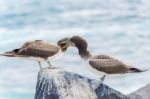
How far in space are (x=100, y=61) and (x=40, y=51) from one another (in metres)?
1.79

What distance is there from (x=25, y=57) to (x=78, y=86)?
1768mm

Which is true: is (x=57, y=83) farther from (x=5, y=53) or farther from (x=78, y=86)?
(x=5, y=53)

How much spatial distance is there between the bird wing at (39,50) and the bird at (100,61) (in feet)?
1.64

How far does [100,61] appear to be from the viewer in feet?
58.3

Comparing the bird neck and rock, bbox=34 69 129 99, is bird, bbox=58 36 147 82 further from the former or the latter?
rock, bbox=34 69 129 99

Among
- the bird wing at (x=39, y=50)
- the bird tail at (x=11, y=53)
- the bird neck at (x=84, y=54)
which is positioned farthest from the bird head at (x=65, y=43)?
the bird tail at (x=11, y=53)

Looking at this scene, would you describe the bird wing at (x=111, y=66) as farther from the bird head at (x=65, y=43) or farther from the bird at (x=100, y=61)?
the bird head at (x=65, y=43)

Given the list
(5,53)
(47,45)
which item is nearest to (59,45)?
(47,45)

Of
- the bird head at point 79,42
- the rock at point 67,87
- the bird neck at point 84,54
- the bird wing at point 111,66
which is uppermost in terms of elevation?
the bird head at point 79,42

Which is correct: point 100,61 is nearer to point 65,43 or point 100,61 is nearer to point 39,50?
point 65,43

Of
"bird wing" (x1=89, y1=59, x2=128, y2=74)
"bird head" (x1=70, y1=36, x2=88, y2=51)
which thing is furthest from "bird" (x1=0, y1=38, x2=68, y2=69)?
"bird wing" (x1=89, y1=59, x2=128, y2=74)

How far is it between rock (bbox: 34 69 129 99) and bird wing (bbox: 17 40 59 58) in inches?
19.8

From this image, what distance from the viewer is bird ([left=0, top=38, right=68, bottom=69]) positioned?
57.4 feet

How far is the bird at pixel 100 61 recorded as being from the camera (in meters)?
17.5
